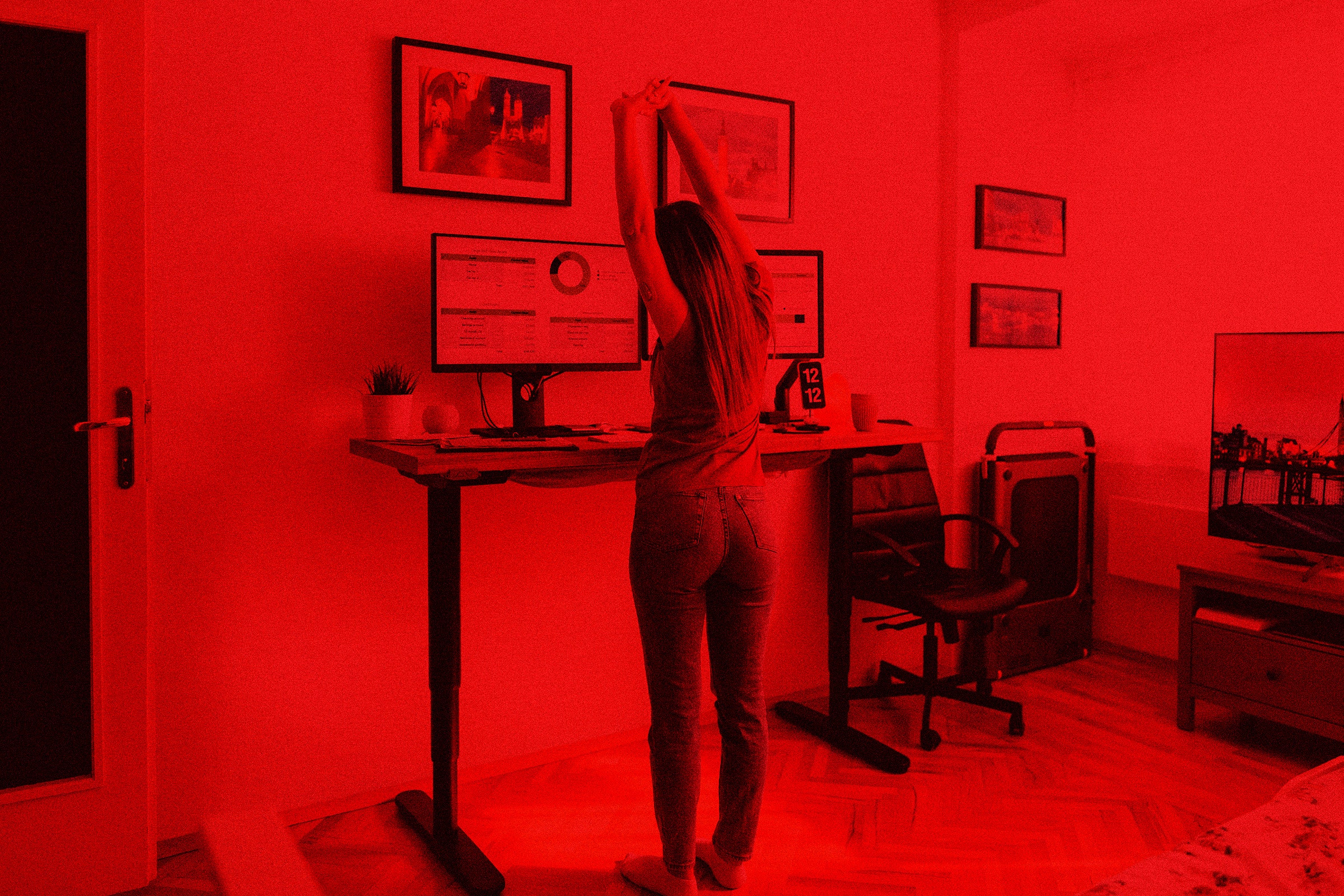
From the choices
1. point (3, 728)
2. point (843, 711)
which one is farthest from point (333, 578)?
point (843, 711)

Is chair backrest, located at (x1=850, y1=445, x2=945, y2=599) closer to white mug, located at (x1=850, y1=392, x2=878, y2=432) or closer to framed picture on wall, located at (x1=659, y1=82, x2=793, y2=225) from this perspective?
white mug, located at (x1=850, y1=392, x2=878, y2=432)

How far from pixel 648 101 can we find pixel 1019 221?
2.53 metres

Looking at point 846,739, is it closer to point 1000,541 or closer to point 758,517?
point 1000,541

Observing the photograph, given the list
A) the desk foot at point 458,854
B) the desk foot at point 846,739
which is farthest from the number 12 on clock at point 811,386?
the desk foot at point 458,854

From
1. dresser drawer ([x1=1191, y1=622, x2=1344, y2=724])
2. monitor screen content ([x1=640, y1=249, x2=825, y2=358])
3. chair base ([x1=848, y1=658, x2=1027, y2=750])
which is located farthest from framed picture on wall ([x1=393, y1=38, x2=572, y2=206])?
dresser drawer ([x1=1191, y1=622, x2=1344, y2=724])

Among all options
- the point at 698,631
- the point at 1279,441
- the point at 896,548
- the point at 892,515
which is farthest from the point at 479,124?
the point at 1279,441

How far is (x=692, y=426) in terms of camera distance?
1.91 meters

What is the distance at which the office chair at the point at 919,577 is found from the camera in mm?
3047

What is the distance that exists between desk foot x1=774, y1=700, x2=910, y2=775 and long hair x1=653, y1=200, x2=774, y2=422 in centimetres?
150

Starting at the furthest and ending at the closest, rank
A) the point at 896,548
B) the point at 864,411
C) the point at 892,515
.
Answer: the point at 892,515
the point at 896,548
the point at 864,411

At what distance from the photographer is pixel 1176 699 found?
346 cm

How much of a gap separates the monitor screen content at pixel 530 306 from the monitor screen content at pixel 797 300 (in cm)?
69

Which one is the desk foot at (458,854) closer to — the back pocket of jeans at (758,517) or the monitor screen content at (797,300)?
the back pocket of jeans at (758,517)

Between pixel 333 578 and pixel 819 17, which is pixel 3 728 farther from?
pixel 819 17
